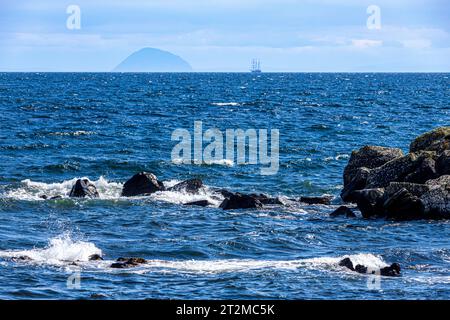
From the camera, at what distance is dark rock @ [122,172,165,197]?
32750 mm

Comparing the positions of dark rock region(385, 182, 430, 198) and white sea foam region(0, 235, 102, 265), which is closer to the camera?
white sea foam region(0, 235, 102, 265)

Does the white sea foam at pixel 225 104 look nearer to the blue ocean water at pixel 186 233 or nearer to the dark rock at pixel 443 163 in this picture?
the blue ocean water at pixel 186 233

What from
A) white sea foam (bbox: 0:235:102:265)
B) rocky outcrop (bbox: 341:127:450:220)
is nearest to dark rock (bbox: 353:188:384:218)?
rocky outcrop (bbox: 341:127:450:220)

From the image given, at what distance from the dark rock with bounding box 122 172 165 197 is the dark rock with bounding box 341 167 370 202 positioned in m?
7.75

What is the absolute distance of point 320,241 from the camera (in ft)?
76.5

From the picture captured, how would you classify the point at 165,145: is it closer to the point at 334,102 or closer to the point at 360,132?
the point at 360,132

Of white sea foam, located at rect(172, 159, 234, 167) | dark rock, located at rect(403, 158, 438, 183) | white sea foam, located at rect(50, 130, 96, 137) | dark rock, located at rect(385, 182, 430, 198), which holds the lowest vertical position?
white sea foam, located at rect(172, 159, 234, 167)

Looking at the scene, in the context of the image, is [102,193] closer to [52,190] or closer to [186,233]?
[52,190]

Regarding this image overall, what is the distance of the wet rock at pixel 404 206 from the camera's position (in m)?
26.8

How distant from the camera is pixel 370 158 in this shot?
33.1 metres

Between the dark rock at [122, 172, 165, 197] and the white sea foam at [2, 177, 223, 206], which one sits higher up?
the dark rock at [122, 172, 165, 197]

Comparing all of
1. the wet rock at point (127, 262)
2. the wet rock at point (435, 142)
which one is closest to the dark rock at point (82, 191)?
the wet rock at point (127, 262)

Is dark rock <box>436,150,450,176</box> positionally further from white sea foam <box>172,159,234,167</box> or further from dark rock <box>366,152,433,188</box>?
white sea foam <box>172,159,234,167</box>

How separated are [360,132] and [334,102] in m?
38.8
